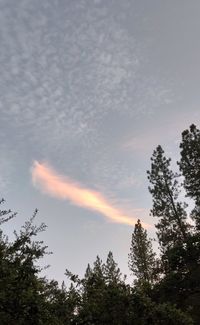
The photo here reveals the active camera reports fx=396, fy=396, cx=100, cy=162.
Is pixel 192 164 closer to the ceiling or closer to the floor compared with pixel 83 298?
closer to the ceiling

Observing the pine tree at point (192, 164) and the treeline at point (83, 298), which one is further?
the pine tree at point (192, 164)

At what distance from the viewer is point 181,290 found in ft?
97.1

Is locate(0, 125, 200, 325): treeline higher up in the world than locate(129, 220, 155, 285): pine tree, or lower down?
lower down

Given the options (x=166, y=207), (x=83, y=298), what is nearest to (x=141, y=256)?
(x=166, y=207)

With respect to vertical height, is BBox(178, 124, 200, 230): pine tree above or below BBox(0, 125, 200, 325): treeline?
above

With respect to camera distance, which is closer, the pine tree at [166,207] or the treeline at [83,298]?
the treeline at [83,298]

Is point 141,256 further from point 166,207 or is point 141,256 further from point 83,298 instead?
point 83,298

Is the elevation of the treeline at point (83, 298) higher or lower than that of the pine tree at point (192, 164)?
lower

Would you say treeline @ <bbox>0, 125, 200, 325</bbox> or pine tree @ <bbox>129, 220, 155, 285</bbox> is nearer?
treeline @ <bbox>0, 125, 200, 325</bbox>

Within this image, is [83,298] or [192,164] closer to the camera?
[83,298]

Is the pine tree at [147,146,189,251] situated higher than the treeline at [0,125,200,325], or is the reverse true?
the pine tree at [147,146,189,251]

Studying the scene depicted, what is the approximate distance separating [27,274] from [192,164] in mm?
30812

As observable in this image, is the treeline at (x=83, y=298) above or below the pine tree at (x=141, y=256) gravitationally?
below

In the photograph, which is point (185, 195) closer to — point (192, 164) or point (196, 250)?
point (192, 164)
